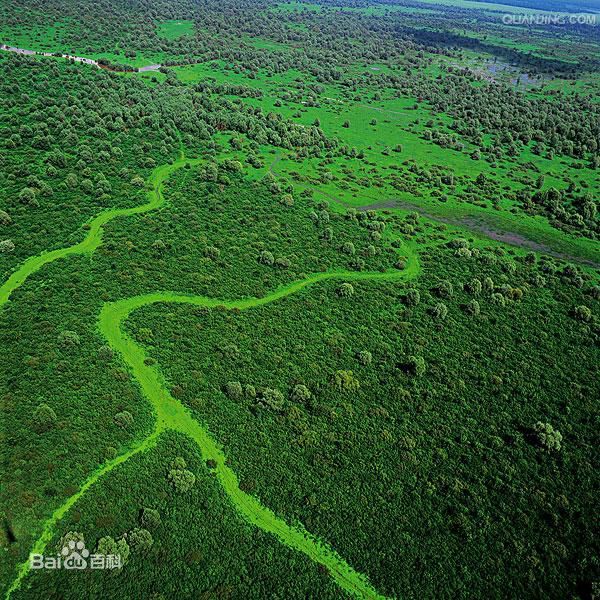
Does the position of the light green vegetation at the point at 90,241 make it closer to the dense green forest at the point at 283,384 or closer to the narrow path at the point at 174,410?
the narrow path at the point at 174,410

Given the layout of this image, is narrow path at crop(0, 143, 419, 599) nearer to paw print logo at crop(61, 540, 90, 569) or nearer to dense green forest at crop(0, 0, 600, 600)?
dense green forest at crop(0, 0, 600, 600)

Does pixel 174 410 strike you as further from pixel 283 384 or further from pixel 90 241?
pixel 90 241

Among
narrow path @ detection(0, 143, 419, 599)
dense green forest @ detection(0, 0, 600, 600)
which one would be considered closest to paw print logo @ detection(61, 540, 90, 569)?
dense green forest @ detection(0, 0, 600, 600)

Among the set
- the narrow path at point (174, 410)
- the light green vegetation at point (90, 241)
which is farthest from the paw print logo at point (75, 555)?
the light green vegetation at point (90, 241)

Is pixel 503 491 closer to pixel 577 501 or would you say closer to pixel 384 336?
pixel 577 501

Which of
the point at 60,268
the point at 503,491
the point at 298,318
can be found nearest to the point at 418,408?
the point at 503,491

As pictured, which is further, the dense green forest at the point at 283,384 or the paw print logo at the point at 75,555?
the dense green forest at the point at 283,384
